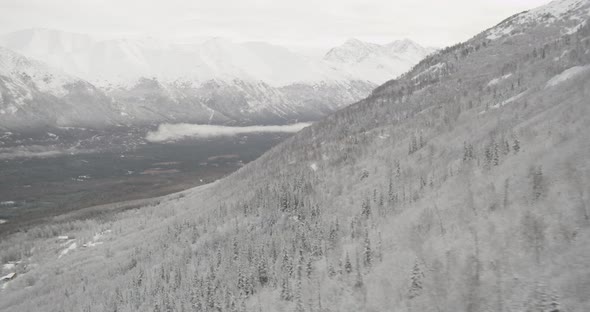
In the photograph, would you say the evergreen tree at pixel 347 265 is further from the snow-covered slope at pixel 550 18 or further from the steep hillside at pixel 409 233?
the snow-covered slope at pixel 550 18

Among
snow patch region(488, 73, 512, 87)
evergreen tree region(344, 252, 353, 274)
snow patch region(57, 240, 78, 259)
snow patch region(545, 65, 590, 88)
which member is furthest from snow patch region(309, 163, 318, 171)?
snow patch region(57, 240, 78, 259)

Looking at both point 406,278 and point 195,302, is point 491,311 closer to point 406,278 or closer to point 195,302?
point 406,278

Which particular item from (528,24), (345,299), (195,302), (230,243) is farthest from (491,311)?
(528,24)

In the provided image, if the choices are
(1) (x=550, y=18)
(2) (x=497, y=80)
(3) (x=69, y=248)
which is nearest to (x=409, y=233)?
(2) (x=497, y=80)

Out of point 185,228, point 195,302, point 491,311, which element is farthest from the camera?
point 185,228

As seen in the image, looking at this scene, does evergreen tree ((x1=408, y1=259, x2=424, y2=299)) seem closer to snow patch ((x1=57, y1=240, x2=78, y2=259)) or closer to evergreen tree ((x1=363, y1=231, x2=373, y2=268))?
evergreen tree ((x1=363, y1=231, x2=373, y2=268))

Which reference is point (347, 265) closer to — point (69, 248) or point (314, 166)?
point (314, 166)

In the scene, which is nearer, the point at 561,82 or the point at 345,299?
the point at 345,299

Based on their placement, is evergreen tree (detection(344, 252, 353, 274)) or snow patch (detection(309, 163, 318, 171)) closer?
evergreen tree (detection(344, 252, 353, 274))
